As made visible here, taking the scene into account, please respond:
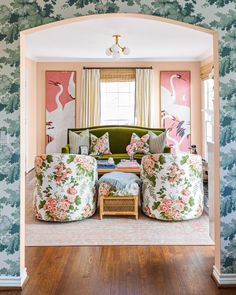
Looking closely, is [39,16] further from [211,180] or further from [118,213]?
[118,213]

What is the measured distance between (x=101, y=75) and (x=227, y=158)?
652 cm

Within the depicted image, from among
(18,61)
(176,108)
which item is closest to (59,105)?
(176,108)

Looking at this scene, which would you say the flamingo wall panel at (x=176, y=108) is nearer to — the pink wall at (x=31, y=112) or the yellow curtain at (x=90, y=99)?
the yellow curtain at (x=90, y=99)

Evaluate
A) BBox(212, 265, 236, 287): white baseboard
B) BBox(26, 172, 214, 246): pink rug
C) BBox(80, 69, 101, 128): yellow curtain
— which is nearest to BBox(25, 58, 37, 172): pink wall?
BBox(80, 69, 101, 128): yellow curtain

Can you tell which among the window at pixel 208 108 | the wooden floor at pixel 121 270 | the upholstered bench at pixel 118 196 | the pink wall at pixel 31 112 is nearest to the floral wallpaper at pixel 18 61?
the wooden floor at pixel 121 270

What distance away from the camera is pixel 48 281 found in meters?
3.03

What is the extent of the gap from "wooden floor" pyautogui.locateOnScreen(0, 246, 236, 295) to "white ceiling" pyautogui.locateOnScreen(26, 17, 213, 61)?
3.12 meters

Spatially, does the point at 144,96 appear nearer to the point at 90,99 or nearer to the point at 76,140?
the point at 90,99

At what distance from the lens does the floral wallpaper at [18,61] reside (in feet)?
9.41

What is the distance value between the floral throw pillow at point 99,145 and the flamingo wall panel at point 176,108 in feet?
6.14

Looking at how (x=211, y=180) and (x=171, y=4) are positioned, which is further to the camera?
(x=211, y=180)

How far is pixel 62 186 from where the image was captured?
448cm

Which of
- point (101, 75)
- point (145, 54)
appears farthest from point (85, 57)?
point (145, 54)

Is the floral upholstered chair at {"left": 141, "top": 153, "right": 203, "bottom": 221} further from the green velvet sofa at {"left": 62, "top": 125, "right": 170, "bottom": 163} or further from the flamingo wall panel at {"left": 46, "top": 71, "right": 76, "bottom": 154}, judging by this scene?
the flamingo wall panel at {"left": 46, "top": 71, "right": 76, "bottom": 154}
